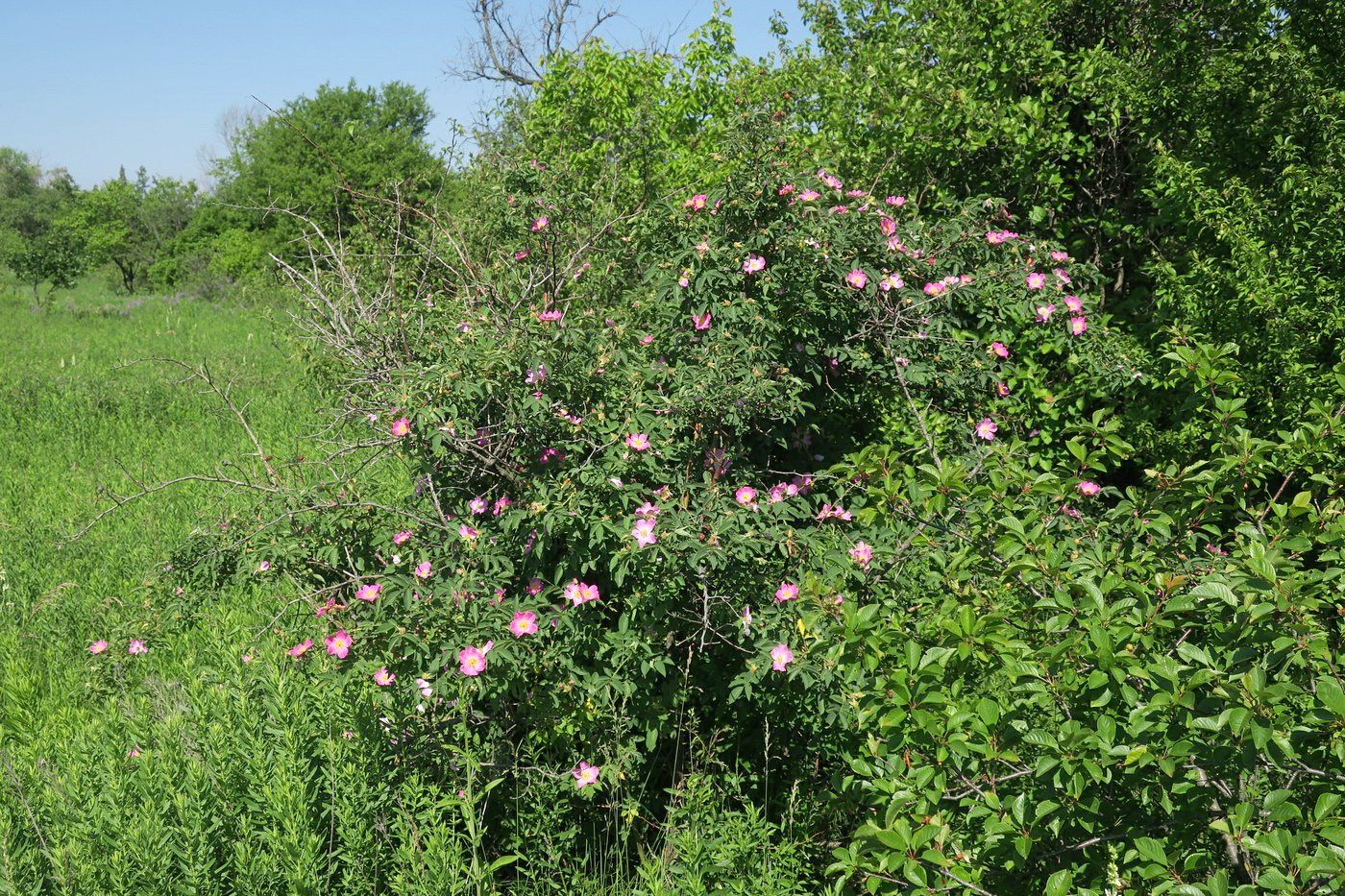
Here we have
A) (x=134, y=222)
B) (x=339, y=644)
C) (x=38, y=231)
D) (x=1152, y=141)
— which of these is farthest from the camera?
(x=38, y=231)

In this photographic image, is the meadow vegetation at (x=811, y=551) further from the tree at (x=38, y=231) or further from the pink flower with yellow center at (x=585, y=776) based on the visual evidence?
the tree at (x=38, y=231)

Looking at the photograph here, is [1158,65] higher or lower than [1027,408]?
higher

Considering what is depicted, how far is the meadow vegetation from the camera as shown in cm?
178

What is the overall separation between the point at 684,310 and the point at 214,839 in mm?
1968

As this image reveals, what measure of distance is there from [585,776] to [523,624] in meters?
0.47

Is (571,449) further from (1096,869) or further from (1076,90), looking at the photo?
(1076,90)

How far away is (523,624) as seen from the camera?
96.9 inches

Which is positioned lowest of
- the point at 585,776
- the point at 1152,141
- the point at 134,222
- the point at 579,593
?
the point at 585,776

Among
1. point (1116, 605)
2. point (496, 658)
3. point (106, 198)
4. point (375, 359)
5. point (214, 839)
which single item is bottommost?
point (214, 839)

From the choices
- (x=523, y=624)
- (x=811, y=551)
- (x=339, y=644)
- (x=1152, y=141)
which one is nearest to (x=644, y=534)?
(x=523, y=624)

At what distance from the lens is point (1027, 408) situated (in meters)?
4.23

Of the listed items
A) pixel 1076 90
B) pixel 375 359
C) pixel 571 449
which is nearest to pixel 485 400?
pixel 571 449

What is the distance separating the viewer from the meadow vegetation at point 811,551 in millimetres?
1781

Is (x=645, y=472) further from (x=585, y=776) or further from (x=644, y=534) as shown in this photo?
(x=585, y=776)
